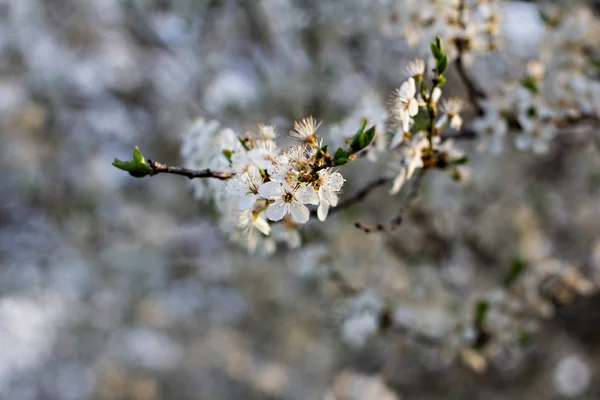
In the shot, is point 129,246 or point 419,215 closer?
point 419,215

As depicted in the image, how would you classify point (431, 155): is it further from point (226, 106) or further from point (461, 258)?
point (461, 258)

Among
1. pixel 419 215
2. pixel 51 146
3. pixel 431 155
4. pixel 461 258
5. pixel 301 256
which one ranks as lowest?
pixel 431 155

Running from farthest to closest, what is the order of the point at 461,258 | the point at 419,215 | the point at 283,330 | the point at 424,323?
the point at 283,330, the point at 461,258, the point at 419,215, the point at 424,323

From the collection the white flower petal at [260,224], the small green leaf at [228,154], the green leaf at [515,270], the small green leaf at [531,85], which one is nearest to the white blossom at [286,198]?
the white flower petal at [260,224]

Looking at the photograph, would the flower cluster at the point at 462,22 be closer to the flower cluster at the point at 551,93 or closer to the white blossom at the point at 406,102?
the flower cluster at the point at 551,93

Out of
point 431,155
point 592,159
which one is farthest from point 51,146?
point 592,159

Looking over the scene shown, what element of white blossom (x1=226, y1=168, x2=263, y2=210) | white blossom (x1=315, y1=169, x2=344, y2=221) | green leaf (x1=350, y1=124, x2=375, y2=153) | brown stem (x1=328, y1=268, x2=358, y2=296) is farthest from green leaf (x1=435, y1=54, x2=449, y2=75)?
brown stem (x1=328, y1=268, x2=358, y2=296)

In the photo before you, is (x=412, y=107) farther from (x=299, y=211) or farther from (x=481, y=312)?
(x=481, y=312)
